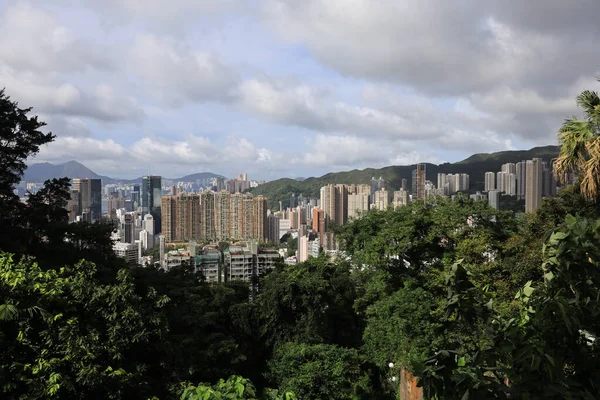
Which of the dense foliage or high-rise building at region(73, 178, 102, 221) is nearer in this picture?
the dense foliage

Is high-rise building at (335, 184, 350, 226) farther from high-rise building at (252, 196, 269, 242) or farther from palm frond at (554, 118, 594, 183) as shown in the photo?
palm frond at (554, 118, 594, 183)

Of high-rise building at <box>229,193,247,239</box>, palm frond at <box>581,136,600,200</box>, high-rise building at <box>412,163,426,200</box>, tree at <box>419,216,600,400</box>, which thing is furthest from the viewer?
high-rise building at <box>229,193,247,239</box>

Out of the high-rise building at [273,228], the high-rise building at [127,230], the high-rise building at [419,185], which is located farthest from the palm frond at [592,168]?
the high-rise building at [273,228]

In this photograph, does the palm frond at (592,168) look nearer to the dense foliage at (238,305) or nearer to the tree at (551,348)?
the dense foliage at (238,305)

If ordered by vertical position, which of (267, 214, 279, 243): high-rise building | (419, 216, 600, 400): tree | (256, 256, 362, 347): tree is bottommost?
(267, 214, 279, 243): high-rise building

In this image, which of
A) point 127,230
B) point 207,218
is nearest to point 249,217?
point 207,218

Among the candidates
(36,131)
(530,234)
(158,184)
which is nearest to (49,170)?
(158,184)

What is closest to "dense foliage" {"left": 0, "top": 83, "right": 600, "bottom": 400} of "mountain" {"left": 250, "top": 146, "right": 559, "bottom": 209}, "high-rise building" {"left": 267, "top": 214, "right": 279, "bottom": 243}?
"mountain" {"left": 250, "top": 146, "right": 559, "bottom": 209}
